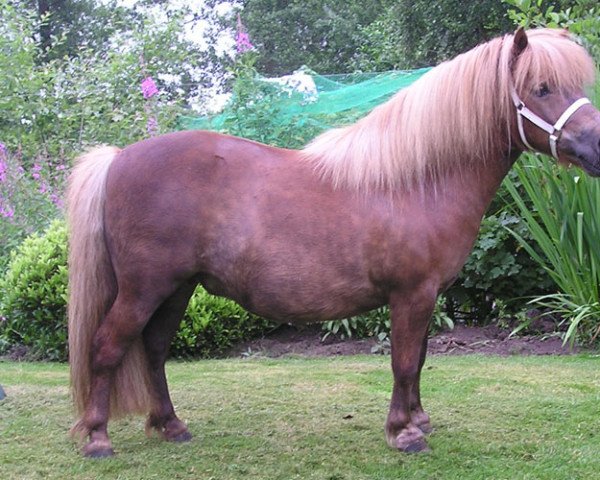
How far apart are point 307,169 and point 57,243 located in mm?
3322

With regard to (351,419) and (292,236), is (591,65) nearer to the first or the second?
(292,236)

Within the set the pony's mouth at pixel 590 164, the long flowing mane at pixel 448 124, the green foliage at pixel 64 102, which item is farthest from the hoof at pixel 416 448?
the green foliage at pixel 64 102

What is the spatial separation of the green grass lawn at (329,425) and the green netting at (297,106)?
238 cm

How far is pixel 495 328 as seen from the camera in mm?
6145

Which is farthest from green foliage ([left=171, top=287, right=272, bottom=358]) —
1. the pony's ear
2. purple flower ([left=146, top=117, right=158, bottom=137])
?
the pony's ear

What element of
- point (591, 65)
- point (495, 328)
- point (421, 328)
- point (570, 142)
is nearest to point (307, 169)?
point (421, 328)

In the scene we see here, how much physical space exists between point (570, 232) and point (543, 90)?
2753mm

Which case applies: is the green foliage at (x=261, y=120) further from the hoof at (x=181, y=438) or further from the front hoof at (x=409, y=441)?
the front hoof at (x=409, y=441)

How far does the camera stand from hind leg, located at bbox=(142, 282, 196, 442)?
11.0 ft

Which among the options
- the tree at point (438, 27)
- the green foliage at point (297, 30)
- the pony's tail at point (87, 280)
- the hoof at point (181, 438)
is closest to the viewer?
the pony's tail at point (87, 280)

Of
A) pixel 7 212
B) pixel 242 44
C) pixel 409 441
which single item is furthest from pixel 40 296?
pixel 409 441

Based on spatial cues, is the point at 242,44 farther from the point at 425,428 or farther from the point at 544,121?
the point at 425,428

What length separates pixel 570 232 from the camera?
5355 mm

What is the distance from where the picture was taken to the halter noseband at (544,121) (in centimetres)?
285
